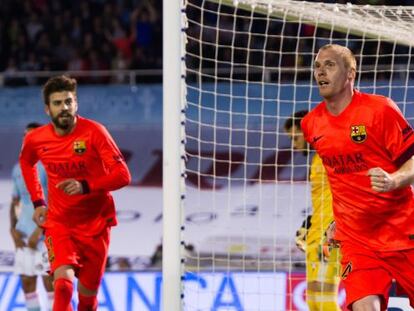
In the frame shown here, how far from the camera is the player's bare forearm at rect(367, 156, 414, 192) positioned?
5.86 metres

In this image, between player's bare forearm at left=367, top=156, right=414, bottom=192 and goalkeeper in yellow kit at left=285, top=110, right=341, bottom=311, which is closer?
player's bare forearm at left=367, top=156, right=414, bottom=192

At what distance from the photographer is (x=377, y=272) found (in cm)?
632

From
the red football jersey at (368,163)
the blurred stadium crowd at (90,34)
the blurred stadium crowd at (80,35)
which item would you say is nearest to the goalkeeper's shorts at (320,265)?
the red football jersey at (368,163)

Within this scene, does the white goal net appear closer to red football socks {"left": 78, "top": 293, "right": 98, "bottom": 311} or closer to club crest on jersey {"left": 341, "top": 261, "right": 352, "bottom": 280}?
red football socks {"left": 78, "top": 293, "right": 98, "bottom": 311}

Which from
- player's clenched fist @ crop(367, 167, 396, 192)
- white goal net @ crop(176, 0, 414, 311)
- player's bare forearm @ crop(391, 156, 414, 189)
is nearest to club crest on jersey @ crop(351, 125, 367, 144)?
player's bare forearm @ crop(391, 156, 414, 189)

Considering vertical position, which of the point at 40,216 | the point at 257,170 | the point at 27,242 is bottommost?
the point at 27,242

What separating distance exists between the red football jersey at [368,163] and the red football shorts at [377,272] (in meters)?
0.05

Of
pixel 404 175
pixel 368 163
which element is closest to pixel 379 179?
pixel 404 175

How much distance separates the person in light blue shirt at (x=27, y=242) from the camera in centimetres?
1050

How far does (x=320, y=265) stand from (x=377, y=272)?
240cm

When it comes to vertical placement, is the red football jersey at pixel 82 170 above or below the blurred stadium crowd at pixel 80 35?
above

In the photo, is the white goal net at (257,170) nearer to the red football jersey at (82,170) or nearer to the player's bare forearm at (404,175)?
the red football jersey at (82,170)

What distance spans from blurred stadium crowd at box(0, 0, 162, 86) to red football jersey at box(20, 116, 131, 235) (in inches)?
238

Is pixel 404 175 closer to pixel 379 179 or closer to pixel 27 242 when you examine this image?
pixel 379 179
